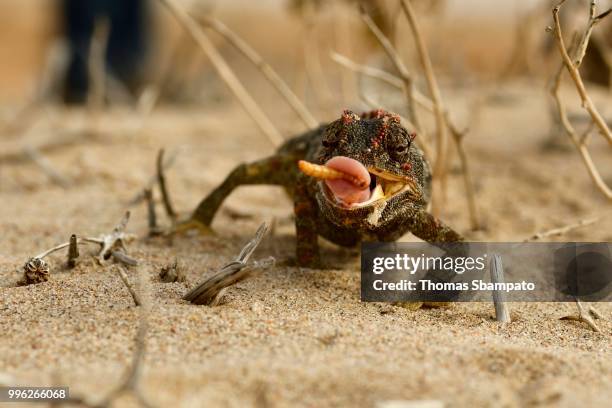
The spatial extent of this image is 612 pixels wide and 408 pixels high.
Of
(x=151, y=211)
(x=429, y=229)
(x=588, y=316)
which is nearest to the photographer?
(x=588, y=316)

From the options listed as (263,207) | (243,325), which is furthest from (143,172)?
(243,325)

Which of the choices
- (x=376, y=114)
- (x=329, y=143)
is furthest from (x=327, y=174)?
(x=376, y=114)

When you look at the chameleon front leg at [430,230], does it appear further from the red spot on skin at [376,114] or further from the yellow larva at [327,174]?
the yellow larva at [327,174]

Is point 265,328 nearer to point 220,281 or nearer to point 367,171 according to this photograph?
point 220,281

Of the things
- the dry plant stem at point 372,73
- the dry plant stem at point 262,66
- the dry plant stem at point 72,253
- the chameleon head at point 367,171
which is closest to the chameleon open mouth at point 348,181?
the chameleon head at point 367,171

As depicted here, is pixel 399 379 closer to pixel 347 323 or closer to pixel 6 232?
pixel 347 323

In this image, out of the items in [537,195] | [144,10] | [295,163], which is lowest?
[295,163]
